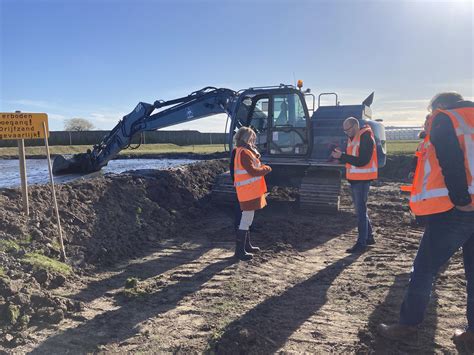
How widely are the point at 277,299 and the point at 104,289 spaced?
6.70 feet

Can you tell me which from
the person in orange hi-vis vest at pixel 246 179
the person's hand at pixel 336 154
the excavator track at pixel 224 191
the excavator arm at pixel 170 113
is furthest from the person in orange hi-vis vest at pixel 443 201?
the excavator arm at pixel 170 113

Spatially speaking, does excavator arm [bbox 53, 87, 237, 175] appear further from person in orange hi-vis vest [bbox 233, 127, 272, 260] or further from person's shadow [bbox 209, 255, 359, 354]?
person's shadow [bbox 209, 255, 359, 354]

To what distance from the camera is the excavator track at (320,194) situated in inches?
327

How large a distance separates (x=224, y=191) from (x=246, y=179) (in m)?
3.61

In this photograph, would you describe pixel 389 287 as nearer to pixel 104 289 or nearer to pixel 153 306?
pixel 153 306

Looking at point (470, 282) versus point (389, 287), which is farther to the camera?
point (389, 287)

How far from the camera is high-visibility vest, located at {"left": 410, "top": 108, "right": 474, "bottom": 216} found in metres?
2.99

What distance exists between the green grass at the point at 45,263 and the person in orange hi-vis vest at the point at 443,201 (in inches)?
145

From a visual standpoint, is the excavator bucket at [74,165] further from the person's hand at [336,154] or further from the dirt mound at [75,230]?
the person's hand at [336,154]

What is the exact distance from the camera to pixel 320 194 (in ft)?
27.5

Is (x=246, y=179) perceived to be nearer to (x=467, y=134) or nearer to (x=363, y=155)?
(x=363, y=155)

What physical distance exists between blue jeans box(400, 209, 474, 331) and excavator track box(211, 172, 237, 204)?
229 inches

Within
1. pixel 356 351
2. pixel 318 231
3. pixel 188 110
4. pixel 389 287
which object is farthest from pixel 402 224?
pixel 188 110

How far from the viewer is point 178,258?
5.80 m
